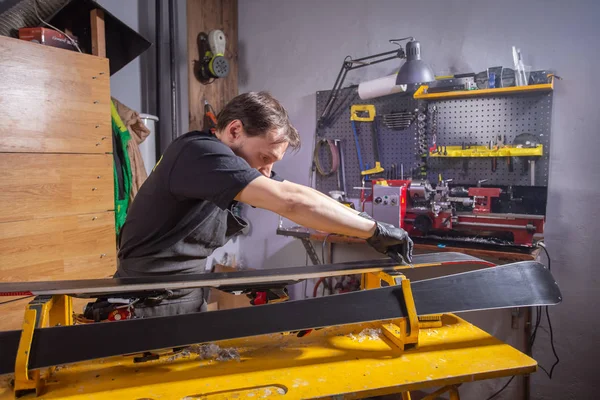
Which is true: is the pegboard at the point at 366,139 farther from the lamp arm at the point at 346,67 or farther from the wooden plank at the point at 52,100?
the wooden plank at the point at 52,100

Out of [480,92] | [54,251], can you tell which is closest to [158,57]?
[54,251]

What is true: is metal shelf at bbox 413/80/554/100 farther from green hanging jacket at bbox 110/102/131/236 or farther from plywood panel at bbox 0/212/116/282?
plywood panel at bbox 0/212/116/282

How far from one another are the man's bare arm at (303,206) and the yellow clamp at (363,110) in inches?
63.8

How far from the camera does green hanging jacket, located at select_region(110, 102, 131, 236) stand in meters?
2.38

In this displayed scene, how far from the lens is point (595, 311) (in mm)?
2229

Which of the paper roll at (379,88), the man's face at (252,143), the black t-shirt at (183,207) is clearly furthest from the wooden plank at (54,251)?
the paper roll at (379,88)

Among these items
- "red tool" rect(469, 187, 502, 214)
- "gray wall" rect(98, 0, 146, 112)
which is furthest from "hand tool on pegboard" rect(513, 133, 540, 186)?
"gray wall" rect(98, 0, 146, 112)

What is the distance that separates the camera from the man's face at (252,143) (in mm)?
1409

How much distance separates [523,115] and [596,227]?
716 mm

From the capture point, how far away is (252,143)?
4.64 ft

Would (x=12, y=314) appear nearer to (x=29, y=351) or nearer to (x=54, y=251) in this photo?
(x=54, y=251)

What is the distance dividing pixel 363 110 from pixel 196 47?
138cm

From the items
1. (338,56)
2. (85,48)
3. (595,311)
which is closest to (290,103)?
(338,56)

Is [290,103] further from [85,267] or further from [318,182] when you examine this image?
[85,267]
